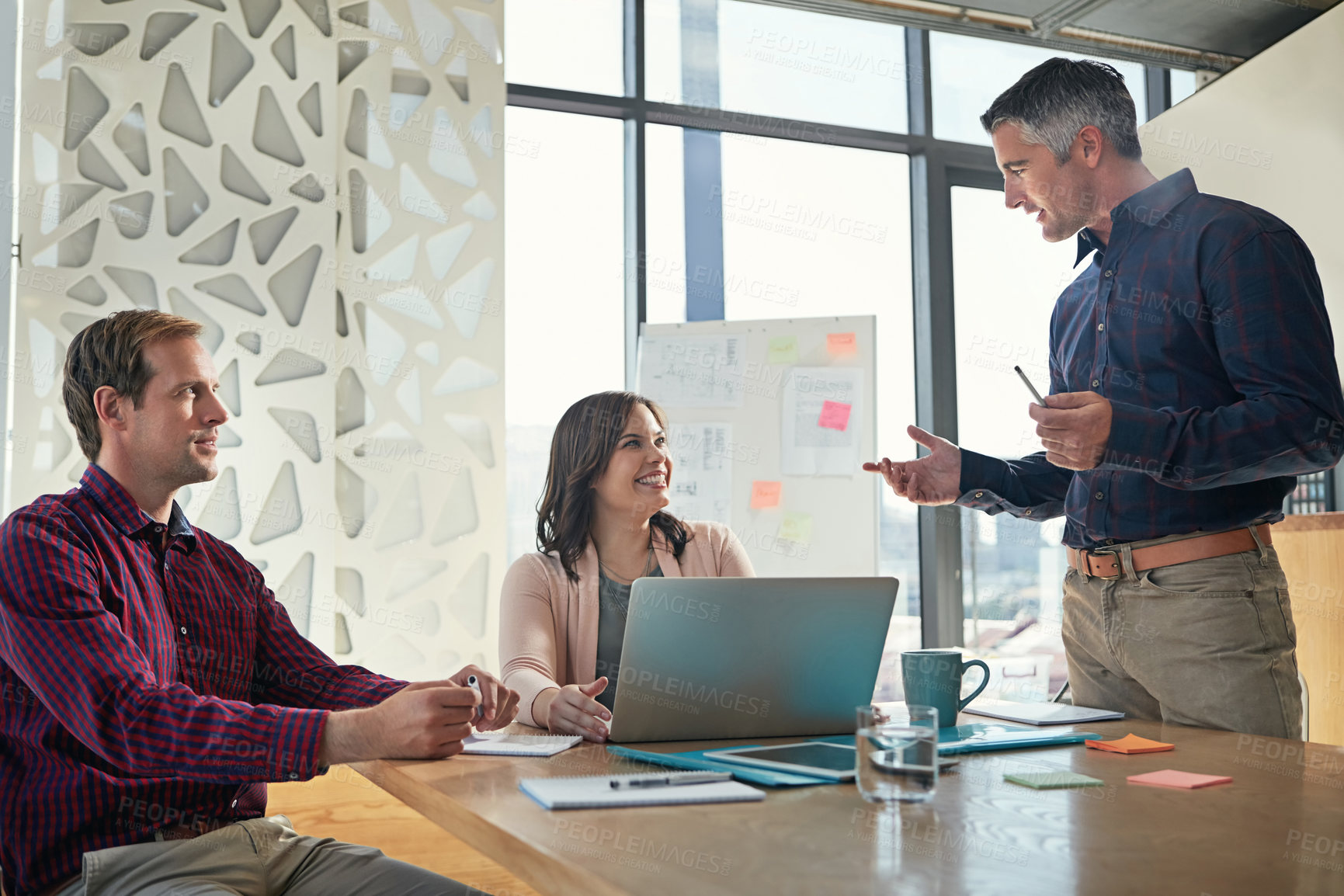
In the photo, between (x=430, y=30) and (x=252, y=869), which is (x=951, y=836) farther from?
(x=430, y=30)

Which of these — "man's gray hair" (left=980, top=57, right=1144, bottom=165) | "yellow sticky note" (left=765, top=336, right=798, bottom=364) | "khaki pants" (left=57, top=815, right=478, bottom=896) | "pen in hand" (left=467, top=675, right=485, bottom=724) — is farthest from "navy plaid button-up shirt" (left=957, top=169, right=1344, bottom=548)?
"yellow sticky note" (left=765, top=336, right=798, bottom=364)

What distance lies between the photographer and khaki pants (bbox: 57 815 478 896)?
1335mm

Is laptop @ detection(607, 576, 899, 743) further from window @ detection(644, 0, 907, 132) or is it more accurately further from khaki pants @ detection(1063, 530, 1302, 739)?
window @ detection(644, 0, 907, 132)

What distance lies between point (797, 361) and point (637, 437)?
1818 mm

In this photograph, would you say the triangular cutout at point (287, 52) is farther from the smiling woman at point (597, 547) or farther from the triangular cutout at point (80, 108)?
the smiling woman at point (597, 547)

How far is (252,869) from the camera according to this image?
1456 millimetres

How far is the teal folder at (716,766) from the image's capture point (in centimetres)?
107

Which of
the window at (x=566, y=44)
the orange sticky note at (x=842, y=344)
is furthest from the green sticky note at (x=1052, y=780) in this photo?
the window at (x=566, y=44)

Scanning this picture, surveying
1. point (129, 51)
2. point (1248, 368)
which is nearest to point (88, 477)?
point (1248, 368)

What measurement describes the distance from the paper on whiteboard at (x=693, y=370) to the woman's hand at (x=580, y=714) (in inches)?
99.1

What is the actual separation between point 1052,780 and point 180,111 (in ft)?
11.1

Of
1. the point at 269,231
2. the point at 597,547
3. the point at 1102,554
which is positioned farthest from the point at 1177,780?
the point at 269,231

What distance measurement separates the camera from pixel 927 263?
4590mm

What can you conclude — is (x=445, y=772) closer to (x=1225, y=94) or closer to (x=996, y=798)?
(x=996, y=798)
